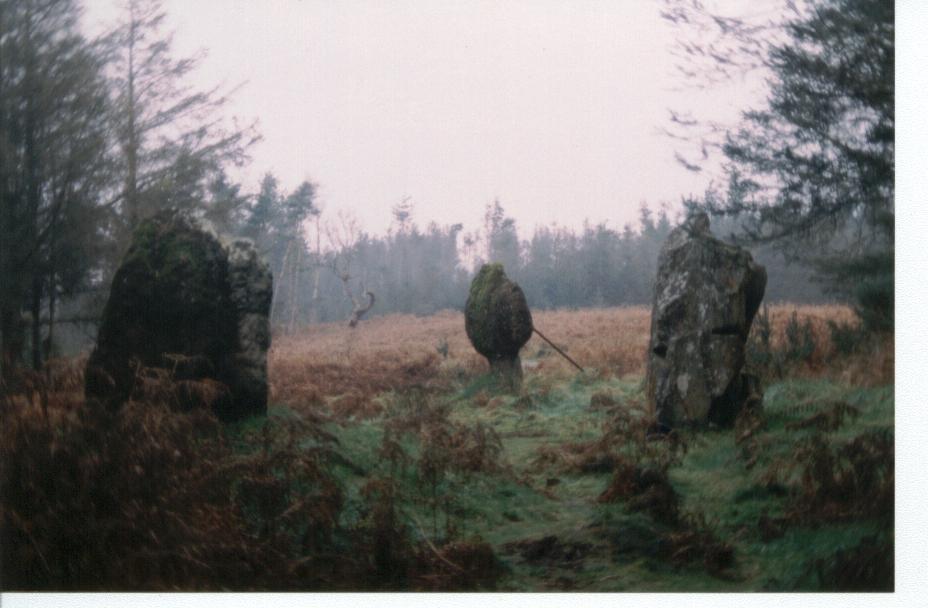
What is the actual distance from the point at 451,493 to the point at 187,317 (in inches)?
90.8

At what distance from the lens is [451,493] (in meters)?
4.60

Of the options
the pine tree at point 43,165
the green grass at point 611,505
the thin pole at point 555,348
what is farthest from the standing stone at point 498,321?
the pine tree at point 43,165

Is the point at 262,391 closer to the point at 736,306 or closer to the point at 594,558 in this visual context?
the point at 594,558

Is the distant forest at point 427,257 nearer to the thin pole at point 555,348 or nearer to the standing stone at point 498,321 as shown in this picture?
the standing stone at point 498,321

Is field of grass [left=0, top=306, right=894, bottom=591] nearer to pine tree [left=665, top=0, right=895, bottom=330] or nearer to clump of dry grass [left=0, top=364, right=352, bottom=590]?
clump of dry grass [left=0, top=364, right=352, bottom=590]

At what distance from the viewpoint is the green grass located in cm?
434

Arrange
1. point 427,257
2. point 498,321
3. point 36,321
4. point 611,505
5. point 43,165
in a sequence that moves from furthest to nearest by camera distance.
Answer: point 427,257 < point 498,321 < point 43,165 < point 36,321 < point 611,505

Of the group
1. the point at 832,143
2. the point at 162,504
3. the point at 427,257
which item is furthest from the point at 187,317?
the point at 832,143

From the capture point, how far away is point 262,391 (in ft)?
16.9

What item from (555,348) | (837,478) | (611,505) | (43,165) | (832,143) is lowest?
(611,505)

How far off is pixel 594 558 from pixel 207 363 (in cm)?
298

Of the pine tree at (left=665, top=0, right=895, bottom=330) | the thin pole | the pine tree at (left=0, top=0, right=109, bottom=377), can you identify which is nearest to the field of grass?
A: the pine tree at (left=665, top=0, right=895, bottom=330)

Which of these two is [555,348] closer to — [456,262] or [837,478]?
[456,262]

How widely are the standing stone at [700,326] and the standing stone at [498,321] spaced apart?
3.57ft
